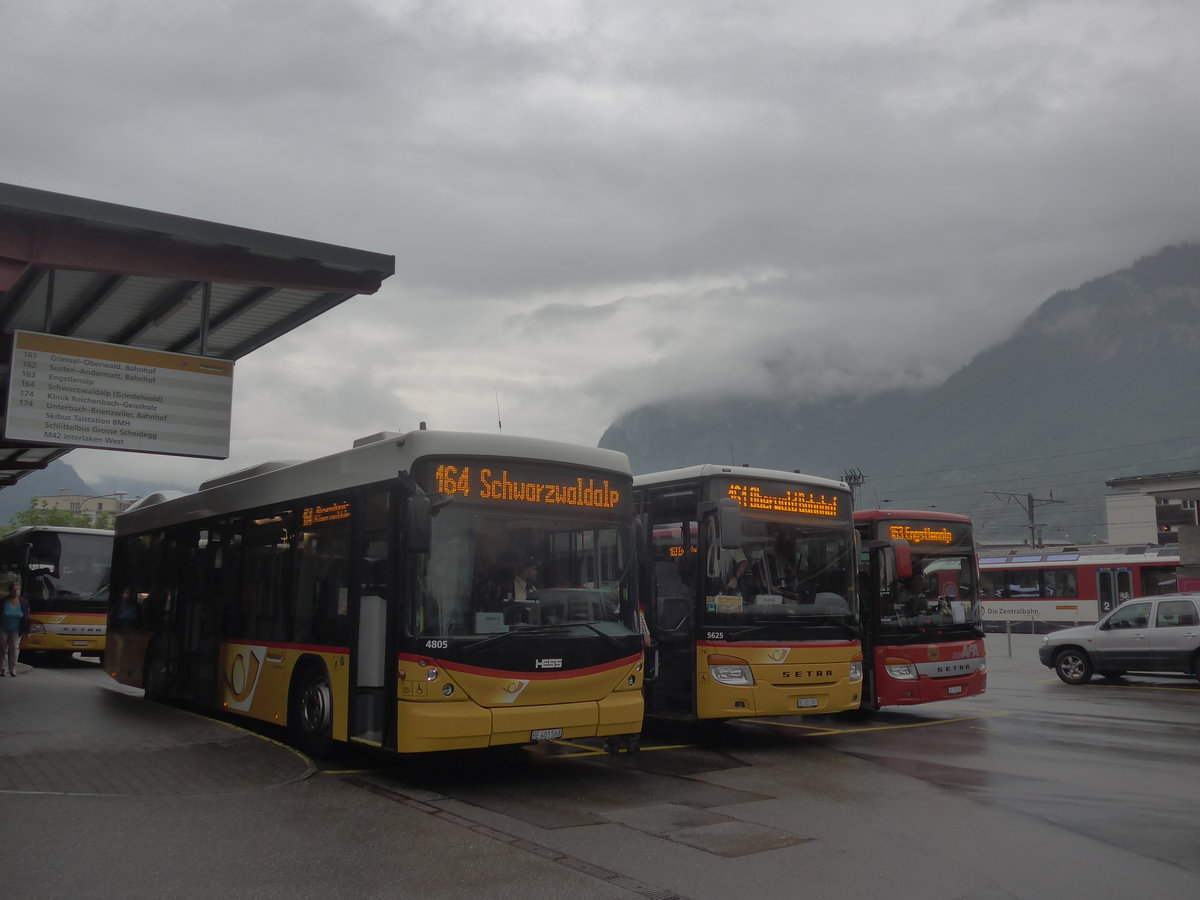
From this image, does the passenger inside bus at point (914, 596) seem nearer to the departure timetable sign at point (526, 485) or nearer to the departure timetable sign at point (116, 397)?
the departure timetable sign at point (526, 485)

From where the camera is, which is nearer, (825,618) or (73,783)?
(73,783)

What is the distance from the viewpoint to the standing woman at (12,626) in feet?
62.2

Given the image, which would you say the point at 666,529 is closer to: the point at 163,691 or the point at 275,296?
the point at 275,296

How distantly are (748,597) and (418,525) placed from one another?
4.53 m

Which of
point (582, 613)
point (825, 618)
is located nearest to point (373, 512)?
point (582, 613)

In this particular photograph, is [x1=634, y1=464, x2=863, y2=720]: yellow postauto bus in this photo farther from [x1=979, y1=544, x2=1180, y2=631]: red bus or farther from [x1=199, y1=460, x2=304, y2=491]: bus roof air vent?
[x1=979, y1=544, x2=1180, y2=631]: red bus

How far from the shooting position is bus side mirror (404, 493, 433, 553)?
831 cm

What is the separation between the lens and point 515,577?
8992 mm

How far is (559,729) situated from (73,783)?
3.82 metres

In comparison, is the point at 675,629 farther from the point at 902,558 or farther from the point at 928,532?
the point at 928,532

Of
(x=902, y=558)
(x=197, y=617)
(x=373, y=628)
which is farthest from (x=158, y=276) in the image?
(x=902, y=558)

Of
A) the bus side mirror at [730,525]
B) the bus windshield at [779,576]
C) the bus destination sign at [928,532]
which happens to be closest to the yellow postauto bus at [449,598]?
the bus side mirror at [730,525]

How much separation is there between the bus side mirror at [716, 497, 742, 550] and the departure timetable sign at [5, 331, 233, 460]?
5637 mm

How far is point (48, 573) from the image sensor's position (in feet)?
76.9
